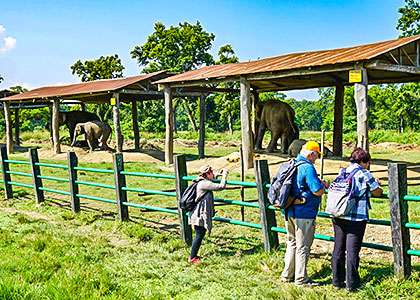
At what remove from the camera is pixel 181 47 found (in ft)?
142

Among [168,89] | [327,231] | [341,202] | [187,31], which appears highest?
[187,31]

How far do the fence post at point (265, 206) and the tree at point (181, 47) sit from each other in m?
37.2

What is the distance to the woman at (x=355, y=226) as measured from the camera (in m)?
4.23

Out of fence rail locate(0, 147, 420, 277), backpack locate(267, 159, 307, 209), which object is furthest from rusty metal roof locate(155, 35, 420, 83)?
backpack locate(267, 159, 307, 209)

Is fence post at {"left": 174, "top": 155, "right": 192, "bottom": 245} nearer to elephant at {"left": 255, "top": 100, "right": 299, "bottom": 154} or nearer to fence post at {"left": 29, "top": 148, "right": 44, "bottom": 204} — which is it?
fence post at {"left": 29, "top": 148, "right": 44, "bottom": 204}

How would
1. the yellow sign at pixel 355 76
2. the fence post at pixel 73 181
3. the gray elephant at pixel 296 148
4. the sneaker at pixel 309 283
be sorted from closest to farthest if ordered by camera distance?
the sneaker at pixel 309 283
the fence post at pixel 73 181
the yellow sign at pixel 355 76
the gray elephant at pixel 296 148

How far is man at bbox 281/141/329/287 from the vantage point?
443 centimetres

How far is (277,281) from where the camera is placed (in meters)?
4.73

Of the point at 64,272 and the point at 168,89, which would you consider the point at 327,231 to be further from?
the point at 168,89

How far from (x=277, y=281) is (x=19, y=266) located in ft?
9.71

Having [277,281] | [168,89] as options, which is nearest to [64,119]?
[168,89]

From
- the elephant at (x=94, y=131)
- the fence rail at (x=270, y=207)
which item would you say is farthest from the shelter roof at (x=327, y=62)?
the elephant at (x=94, y=131)

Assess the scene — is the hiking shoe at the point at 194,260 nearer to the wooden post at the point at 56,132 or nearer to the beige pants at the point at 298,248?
the beige pants at the point at 298,248

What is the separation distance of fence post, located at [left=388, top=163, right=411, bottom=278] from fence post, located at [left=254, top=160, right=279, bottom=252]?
151 cm
